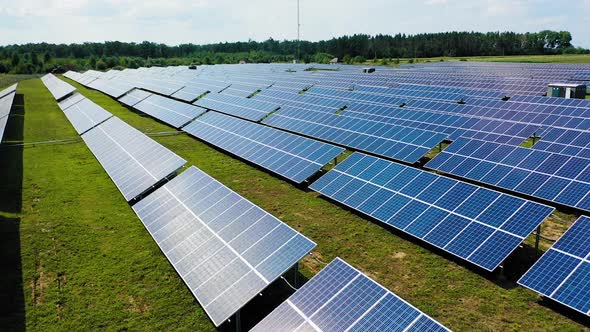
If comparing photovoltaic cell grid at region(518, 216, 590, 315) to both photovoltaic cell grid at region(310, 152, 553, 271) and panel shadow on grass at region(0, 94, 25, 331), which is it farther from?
panel shadow on grass at region(0, 94, 25, 331)

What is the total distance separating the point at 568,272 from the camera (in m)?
11.1

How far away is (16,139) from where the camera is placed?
3366 cm

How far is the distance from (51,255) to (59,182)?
9366 millimetres

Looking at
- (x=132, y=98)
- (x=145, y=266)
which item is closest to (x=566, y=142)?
(x=145, y=266)

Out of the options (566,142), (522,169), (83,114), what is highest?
(83,114)

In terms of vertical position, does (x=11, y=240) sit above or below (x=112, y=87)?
below

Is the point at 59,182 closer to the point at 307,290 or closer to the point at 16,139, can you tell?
the point at 16,139

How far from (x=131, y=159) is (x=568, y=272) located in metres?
19.8

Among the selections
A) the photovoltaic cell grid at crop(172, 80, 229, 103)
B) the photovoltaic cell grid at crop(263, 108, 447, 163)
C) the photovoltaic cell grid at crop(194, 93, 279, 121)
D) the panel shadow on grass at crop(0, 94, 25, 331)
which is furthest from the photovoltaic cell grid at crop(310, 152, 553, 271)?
the photovoltaic cell grid at crop(172, 80, 229, 103)

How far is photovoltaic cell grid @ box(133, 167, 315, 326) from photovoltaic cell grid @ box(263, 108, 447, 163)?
1184 cm

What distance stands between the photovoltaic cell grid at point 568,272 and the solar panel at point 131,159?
1458cm

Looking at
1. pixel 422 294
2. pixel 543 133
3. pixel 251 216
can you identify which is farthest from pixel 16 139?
pixel 543 133

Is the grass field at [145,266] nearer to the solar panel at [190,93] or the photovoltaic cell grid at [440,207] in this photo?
the photovoltaic cell grid at [440,207]

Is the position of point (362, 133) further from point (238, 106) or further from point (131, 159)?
point (238, 106)
